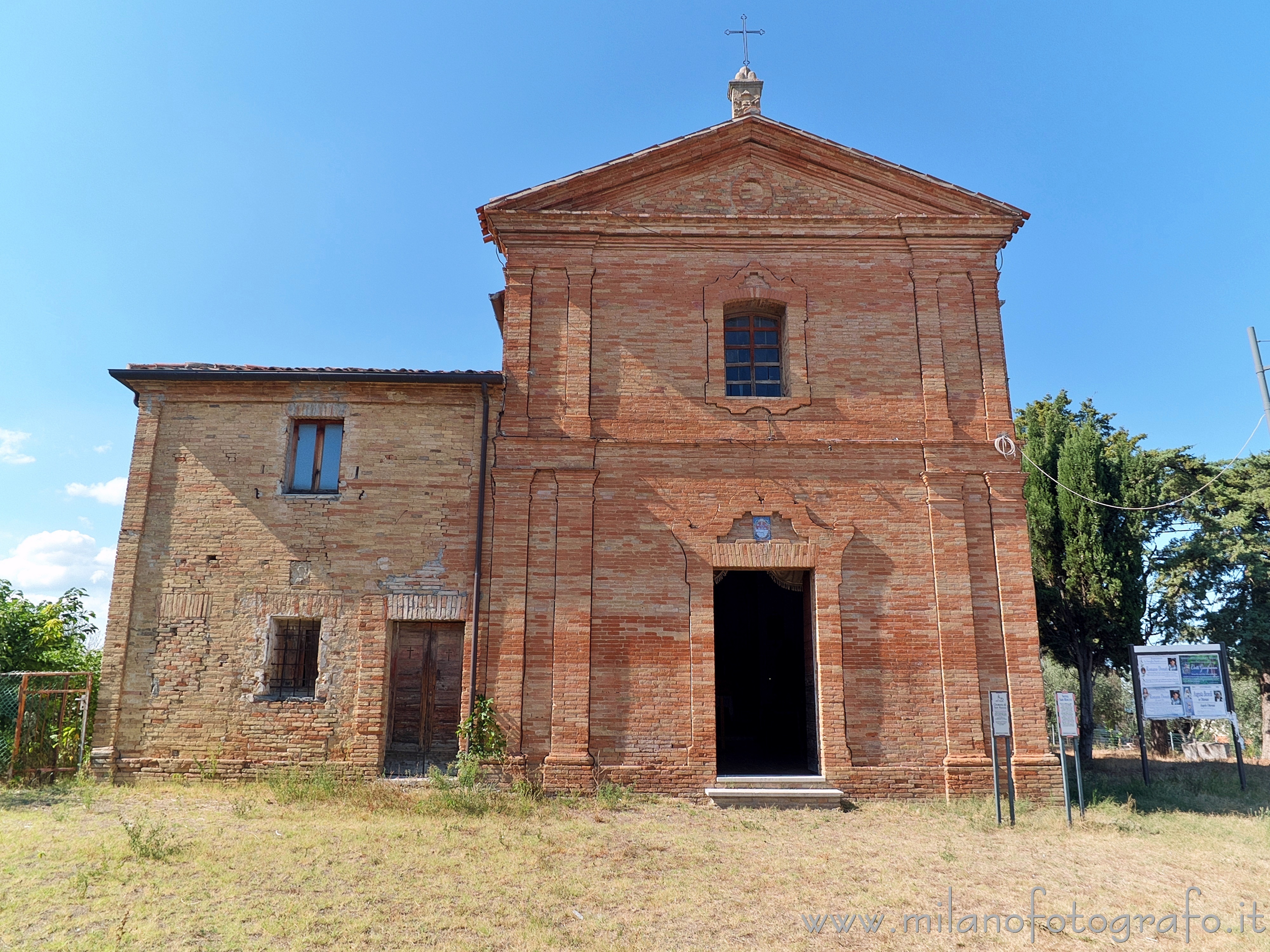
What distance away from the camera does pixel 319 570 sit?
1039cm

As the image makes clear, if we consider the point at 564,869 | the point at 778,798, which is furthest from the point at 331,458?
the point at 778,798

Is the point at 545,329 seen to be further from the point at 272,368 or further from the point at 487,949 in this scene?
the point at 487,949

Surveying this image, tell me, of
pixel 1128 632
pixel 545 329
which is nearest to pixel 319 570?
pixel 545 329

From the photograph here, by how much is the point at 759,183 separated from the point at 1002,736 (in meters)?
8.65

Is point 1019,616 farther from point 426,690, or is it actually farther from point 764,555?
point 426,690

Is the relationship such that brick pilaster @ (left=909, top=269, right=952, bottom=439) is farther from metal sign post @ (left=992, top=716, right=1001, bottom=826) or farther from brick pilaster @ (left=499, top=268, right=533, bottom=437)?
brick pilaster @ (left=499, top=268, right=533, bottom=437)

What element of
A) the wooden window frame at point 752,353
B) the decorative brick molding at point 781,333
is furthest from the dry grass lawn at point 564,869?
the wooden window frame at point 752,353

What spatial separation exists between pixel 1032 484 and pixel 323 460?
1362cm

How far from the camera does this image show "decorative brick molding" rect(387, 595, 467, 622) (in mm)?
10258

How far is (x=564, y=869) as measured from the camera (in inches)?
270

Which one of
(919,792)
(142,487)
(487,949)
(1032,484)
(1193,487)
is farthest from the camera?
(1193,487)

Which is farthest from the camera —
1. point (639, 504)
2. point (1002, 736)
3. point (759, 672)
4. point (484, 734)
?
point (759, 672)

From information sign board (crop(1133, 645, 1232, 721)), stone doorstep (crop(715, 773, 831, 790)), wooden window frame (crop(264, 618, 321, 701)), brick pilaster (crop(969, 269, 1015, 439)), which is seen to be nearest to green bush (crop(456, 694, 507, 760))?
wooden window frame (crop(264, 618, 321, 701))

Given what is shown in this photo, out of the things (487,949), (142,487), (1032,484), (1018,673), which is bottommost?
(487,949)
